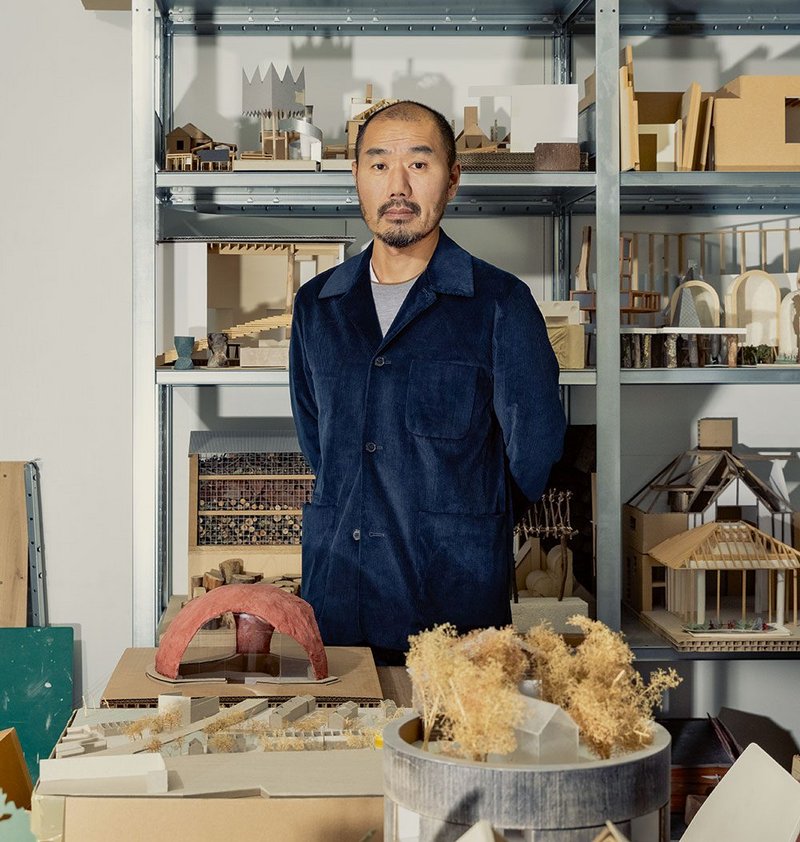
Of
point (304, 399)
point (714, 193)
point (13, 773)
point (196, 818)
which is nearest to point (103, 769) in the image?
point (196, 818)

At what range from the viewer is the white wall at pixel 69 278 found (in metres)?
2.95

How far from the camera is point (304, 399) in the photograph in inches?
81.7

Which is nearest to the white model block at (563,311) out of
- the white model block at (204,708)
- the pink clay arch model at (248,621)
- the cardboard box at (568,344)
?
the cardboard box at (568,344)

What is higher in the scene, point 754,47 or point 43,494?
point 754,47

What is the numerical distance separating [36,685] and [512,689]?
8.37 feet

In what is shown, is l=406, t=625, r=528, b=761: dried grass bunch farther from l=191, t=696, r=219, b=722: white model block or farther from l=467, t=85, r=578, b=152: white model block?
l=467, t=85, r=578, b=152: white model block

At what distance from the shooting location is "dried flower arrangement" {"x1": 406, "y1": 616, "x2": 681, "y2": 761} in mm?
587

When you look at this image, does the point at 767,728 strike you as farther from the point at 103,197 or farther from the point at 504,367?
the point at 103,197

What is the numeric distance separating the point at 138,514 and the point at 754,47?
2042mm

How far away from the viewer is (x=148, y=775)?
2.37ft

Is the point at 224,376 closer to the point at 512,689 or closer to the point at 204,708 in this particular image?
the point at 204,708

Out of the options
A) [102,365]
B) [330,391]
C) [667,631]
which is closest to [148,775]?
[330,391]

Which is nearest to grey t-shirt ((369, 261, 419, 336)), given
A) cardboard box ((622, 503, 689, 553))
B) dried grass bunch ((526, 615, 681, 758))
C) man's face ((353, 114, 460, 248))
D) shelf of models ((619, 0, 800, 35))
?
man's face ((353, 114, 460, 248))

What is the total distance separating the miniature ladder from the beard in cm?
153
